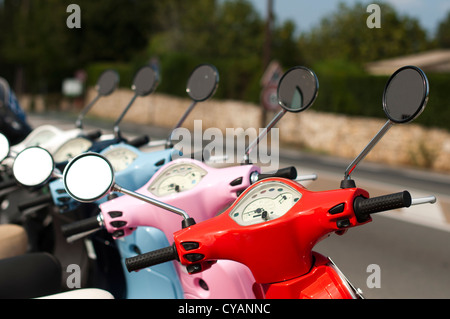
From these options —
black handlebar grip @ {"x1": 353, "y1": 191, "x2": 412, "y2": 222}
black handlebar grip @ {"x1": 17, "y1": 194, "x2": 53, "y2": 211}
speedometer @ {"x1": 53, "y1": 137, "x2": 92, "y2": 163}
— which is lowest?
black handlebar grip @ {"x1": 17, "y1": 194, "x2": 53, "y2": 211}

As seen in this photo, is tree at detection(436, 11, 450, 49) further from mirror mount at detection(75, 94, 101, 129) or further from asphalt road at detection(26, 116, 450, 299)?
mirror mount at detection(75, 94, 101, 129)

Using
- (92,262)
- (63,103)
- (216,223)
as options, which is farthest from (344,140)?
(63,103)

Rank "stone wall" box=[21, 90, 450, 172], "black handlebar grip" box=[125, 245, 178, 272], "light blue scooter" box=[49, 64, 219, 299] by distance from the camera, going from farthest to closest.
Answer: "stone wall" box=[21, 90, 450, 172] < "light blue scooter" box=[49, 64, 219, 299] < "black handlebar grip" box=[125, 245, 178, 272]

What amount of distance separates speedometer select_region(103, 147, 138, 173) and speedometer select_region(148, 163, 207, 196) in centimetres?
57

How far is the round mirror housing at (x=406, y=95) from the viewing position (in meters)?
1.58

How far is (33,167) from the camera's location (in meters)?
2.13

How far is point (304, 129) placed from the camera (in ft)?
62.3

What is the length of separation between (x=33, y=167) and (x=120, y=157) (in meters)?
0.71

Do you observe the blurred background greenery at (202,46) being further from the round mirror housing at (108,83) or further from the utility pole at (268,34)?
the round mirror housing at (108,83)

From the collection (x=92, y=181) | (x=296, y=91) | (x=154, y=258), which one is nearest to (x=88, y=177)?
(x=92, y=181)

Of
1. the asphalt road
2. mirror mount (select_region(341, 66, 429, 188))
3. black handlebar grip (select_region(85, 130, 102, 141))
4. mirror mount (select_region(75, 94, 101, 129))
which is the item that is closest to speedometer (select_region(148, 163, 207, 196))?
mirror mount (select_region(341, 66, 429, 188))

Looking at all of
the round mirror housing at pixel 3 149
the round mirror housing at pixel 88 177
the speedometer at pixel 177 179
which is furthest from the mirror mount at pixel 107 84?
the round mirror housing at pixel 88 177

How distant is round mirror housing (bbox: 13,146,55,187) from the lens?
6.93 feet
